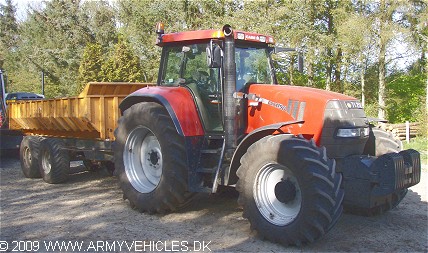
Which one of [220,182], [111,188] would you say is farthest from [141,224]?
[111,188]

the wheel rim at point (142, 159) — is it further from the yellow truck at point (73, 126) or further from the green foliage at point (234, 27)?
the green foliage at point (234, 27)

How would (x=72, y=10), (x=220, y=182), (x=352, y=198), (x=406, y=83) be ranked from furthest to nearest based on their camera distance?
(x=72, y=10), (x=406, y=83), (x=220, y=182), (x=352, y=198)

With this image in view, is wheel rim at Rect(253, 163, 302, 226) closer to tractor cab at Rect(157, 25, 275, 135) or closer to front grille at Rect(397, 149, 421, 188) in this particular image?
tractor cab at Rect(157, 25, 275, 135)

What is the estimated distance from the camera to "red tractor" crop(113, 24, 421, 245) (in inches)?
179

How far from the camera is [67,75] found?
109 feet

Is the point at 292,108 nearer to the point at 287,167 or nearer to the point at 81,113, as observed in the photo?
the point at 287,167

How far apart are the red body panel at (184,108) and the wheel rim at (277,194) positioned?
4.36 feet

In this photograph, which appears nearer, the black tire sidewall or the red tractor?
the black tire sidewall

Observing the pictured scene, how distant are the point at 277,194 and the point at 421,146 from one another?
35.4ft

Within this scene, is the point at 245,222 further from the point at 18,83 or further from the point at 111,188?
the point at 18,83

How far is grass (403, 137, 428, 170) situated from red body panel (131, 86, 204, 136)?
736 cm

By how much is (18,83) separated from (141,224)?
33283mm

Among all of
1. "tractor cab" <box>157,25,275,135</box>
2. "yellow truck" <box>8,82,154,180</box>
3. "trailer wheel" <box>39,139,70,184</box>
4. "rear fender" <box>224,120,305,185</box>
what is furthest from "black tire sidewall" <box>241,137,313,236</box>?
"trailer wheel" <box>39,139,70,184</box>

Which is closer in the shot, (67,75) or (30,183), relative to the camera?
(30,183)
